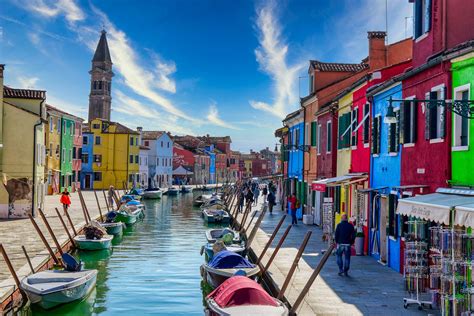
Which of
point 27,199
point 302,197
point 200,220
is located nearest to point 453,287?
point 302,197

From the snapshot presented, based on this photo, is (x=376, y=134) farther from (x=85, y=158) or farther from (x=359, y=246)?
(x=85, y=158)

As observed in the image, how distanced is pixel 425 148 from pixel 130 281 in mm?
11232

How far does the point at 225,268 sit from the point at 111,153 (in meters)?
62.1

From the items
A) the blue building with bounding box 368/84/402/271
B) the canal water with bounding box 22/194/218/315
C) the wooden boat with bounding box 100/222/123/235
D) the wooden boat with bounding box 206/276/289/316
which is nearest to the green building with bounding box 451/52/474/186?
the blue building with bounding box 368/84/402/271

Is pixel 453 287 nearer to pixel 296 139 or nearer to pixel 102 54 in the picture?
pixel 296 139

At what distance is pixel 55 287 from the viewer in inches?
605

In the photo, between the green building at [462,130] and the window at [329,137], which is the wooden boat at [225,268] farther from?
the window at [329,137]

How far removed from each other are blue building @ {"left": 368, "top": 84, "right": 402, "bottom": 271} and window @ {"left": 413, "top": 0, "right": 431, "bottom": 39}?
179 centimetres

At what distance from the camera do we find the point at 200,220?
43.9m

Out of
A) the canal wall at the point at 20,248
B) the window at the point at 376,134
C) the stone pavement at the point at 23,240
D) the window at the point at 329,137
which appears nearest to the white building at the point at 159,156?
the stone pavement at the point at 23,240

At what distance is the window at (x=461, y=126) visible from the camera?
12812mm

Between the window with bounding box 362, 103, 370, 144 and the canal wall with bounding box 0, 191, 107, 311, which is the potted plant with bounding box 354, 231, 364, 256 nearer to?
the window with bounding box 362, 103, 370, 144

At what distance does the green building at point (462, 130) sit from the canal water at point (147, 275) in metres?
8.09

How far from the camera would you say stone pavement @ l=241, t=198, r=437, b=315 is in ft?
40.5
